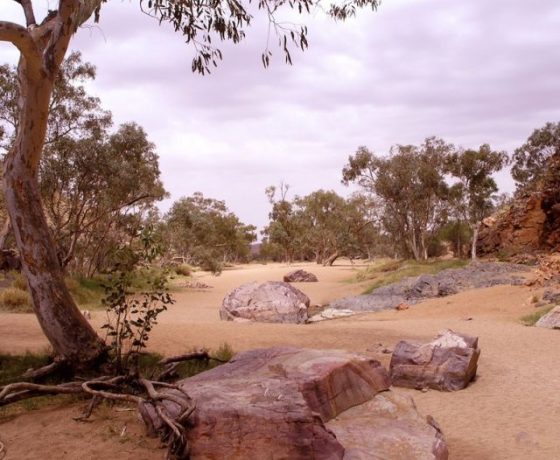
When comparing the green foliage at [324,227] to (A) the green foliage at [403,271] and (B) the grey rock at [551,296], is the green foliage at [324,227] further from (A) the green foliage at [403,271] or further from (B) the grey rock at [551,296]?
(B) the grey rock at [551,296]

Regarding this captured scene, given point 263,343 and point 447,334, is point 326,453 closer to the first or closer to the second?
point 447,334

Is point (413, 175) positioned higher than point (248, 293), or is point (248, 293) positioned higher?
point (413, 175)

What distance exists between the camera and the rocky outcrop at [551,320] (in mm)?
12195

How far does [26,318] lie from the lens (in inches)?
491

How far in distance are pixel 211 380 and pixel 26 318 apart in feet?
29.1

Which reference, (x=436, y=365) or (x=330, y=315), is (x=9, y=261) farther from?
(x=436, y=365)

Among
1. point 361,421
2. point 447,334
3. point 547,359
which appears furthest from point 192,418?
point 547,359

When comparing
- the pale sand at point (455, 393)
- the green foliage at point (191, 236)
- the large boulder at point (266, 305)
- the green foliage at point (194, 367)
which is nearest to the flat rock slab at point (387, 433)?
the pale sand at point (455, 393)

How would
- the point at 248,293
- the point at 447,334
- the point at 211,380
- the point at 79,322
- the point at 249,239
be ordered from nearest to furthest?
the point at 211,380 → the point at 79,322 → the point at 447,334 → the point at 248,293 → the point at 249,239

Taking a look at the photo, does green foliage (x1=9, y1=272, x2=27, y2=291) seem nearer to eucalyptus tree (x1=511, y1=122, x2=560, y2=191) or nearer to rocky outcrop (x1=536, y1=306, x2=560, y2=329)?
rocky outcrop (x1=536, y1=306, x2=560, y2=329)

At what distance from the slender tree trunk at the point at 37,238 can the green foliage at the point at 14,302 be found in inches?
357

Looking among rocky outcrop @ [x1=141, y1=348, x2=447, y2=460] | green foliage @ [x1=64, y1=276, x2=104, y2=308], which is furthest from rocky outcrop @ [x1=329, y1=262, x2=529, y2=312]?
rocky outcrop @ [x1=141, y1=348, x2=447, y2=460]

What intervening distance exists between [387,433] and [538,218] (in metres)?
26.8

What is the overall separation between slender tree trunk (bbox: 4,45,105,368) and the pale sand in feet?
3.45
